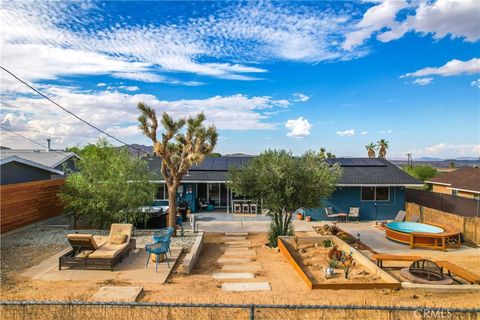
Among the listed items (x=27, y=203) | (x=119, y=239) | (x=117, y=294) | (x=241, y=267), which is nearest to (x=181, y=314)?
(x=117, y=294)

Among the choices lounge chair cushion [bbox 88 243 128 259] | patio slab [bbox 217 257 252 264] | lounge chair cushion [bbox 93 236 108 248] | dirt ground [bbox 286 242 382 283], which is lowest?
patio slab [bbox 217 257 252 264]

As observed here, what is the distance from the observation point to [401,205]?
20.2 metres

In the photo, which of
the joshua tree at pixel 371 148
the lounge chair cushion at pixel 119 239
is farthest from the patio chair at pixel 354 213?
the joshua tree at pixel 371 148

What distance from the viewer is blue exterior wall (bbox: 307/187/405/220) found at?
66.2ft

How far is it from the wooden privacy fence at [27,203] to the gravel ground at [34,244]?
22.0 inches

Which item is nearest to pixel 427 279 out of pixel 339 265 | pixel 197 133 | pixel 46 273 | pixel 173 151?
pixel 339 265

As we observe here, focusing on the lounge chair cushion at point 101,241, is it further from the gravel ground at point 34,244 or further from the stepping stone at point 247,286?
the stepping stone at point 247,286

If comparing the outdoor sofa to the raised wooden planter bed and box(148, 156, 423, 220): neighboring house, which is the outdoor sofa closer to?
the raised wooden planter bed

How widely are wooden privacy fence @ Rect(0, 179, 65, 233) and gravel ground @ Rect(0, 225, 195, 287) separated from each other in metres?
0.56

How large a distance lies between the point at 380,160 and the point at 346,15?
14.1 meters

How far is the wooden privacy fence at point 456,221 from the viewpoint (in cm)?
1452

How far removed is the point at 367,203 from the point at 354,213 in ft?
4.21

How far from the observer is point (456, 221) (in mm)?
15375

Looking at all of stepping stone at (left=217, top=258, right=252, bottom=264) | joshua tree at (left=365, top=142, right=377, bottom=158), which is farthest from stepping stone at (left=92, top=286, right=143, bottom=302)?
joshua tree at (left=365, top=142, right=377, bottom=158)
